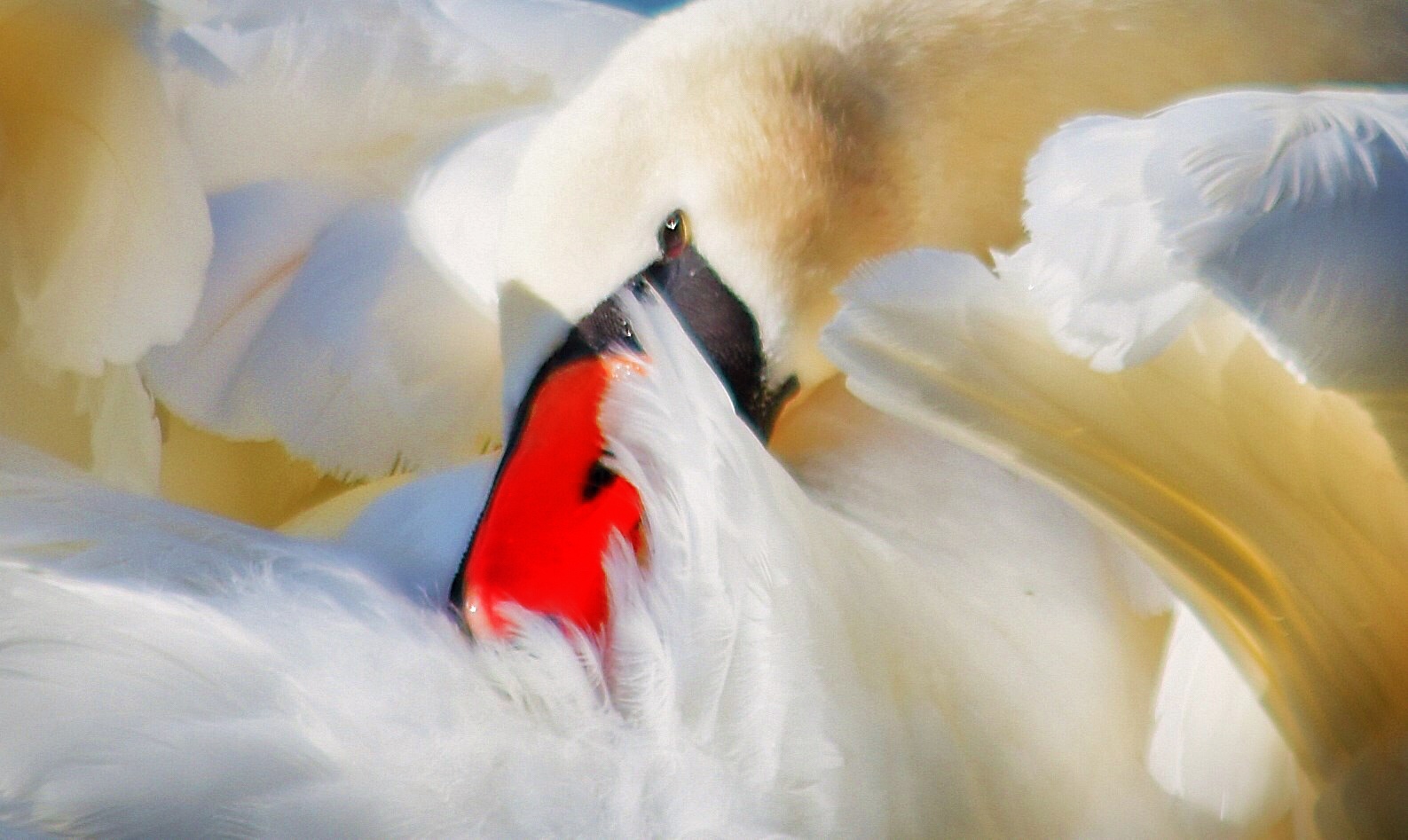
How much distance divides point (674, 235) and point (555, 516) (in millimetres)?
389

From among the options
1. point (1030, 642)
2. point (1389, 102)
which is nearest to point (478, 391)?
point (1030, 642)

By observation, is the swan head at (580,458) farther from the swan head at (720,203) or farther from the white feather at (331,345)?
the white feather at (331,345)

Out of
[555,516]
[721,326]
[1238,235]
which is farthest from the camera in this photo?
[721,326]

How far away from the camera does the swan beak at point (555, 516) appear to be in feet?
3.42

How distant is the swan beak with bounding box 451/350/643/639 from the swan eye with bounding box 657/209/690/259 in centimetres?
16

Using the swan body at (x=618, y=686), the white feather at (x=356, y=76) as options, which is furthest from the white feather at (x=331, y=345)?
the swan body at (x=618, y=686)

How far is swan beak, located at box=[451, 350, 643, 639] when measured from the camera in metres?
1.04

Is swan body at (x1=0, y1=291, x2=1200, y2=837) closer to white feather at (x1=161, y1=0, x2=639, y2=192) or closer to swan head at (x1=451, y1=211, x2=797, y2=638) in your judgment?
swan head at (x1=451, y1=211, x2=797, y2=638)

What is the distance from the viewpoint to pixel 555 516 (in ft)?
3.95

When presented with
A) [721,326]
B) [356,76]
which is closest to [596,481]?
[721,326]

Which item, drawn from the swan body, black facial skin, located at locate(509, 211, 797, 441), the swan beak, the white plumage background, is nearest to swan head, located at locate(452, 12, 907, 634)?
black facial skin, located at locate(509, 211, 797, 441)

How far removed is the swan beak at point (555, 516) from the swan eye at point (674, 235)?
158 millimetres

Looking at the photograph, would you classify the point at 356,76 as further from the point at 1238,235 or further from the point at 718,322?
the point at 1238,235

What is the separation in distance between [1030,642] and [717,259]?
628 millimetres
